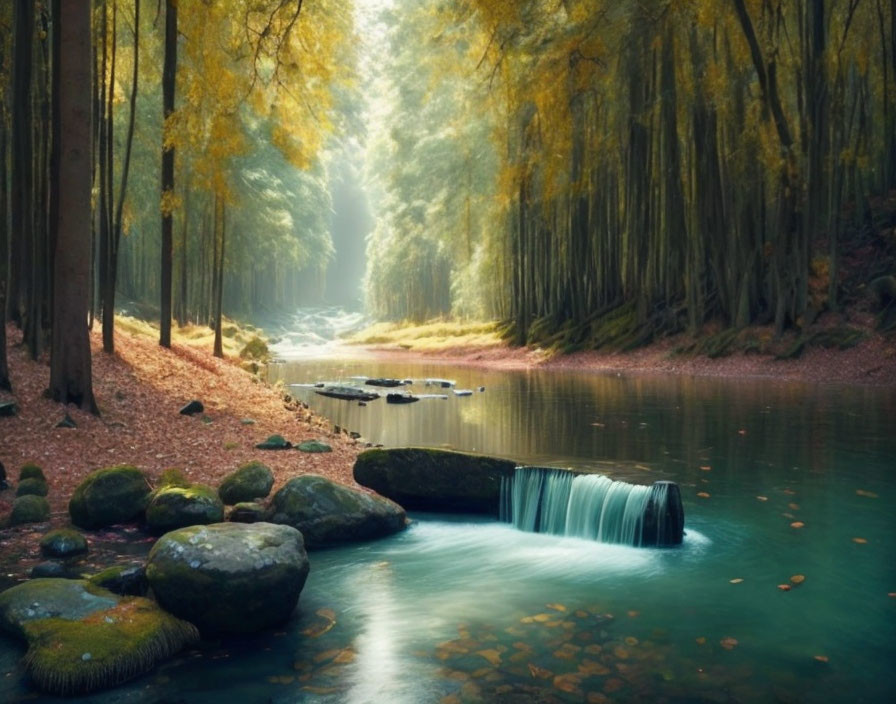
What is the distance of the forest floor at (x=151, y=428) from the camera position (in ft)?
30.7

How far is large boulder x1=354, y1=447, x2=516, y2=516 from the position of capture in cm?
912

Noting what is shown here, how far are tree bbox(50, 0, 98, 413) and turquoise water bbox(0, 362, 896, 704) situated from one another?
551 cm

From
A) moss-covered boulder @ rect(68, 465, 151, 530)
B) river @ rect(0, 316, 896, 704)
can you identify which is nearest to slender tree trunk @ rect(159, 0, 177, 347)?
river @ rect(0, 316, 896, 704)

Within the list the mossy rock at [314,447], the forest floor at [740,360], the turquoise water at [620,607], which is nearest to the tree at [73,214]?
the mossy rock at [314,447]

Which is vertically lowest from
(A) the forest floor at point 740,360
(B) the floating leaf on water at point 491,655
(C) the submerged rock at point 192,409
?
(B) the floating leaf on water at point 491,655

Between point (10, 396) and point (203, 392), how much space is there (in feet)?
14.3

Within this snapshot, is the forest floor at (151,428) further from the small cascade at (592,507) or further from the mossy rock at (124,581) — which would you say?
the mossy rock at (124,581)

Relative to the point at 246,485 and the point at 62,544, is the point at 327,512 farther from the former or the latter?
the point at 62,544

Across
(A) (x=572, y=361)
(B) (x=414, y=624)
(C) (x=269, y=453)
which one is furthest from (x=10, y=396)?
(A) (x=572, y=361)

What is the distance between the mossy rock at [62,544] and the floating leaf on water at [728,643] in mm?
5310

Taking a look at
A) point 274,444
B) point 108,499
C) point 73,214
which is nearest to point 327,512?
point 108,499

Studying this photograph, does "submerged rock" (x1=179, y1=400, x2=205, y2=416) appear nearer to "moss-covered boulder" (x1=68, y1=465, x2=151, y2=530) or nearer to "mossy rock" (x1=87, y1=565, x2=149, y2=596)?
"moss-covered boulder" (x1=68, y1=465, x2=151, y2=530)

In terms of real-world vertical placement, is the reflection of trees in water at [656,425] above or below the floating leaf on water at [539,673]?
above

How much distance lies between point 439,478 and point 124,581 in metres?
4.07
